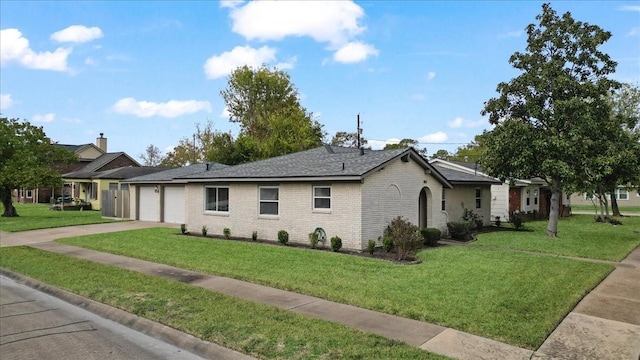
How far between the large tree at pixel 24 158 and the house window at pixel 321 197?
71.2 ft

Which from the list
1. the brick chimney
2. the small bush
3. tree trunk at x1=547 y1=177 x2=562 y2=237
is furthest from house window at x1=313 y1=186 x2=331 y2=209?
the brick chimney

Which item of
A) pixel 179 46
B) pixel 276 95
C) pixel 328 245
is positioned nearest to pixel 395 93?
pixel 179 46

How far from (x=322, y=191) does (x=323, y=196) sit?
190mm

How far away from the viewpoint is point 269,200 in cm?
1742

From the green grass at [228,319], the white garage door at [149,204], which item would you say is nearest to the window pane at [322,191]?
the green grass at [228,319]

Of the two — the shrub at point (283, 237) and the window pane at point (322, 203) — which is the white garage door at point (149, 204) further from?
the window pane at point (322, 203)

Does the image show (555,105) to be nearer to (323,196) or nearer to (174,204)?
(323,196)

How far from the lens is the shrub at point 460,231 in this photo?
736 inches

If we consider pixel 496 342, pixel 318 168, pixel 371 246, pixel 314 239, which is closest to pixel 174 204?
pixel 318 168

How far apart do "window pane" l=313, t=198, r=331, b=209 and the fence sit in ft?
57.8

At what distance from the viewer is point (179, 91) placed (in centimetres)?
2758

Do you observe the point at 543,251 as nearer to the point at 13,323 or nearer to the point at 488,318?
the point at 488,318

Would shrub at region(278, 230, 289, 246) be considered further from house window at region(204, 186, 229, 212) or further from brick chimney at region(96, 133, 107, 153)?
brick chimney at region(96, 133, 107, 153)

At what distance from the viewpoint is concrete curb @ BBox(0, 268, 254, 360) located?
5.89m
